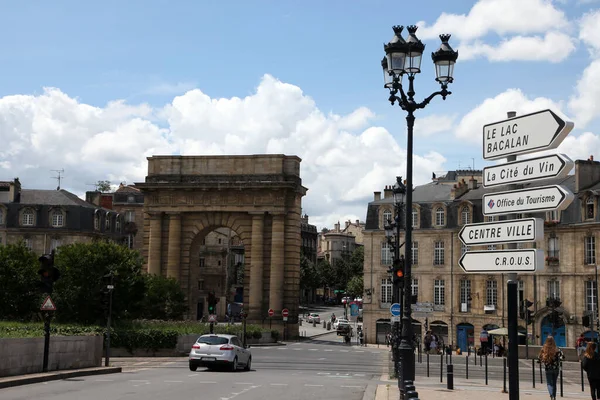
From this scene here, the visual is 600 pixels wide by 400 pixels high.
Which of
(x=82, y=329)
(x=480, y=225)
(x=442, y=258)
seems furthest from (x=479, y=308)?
(x=480, y=225)

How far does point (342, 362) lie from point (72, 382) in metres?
19.4

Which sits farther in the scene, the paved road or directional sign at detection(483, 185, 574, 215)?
the paved road

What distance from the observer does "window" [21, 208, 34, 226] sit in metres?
76.9

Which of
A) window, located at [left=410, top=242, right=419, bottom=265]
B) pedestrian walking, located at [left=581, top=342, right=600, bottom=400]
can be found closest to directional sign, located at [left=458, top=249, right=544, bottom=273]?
pedestrian walking, located at [left=581, top=342, right=600, bottom=400]

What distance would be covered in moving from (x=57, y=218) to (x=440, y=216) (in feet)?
125

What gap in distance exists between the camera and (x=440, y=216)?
6088 cm

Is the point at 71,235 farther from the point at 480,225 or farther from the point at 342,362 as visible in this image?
the point at 480,225

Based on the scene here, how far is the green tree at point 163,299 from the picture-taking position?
55.6m

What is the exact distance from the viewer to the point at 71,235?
77.4m

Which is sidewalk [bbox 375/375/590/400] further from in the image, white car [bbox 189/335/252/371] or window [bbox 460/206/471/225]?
window [bbox 460/206/471/225]

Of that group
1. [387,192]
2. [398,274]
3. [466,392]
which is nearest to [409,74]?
[398,274]

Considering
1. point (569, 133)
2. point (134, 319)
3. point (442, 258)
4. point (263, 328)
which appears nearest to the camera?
point (569, 133)

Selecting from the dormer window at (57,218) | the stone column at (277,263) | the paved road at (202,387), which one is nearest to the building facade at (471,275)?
the stone column at (277,263)

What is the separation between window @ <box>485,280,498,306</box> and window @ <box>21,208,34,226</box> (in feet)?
146
